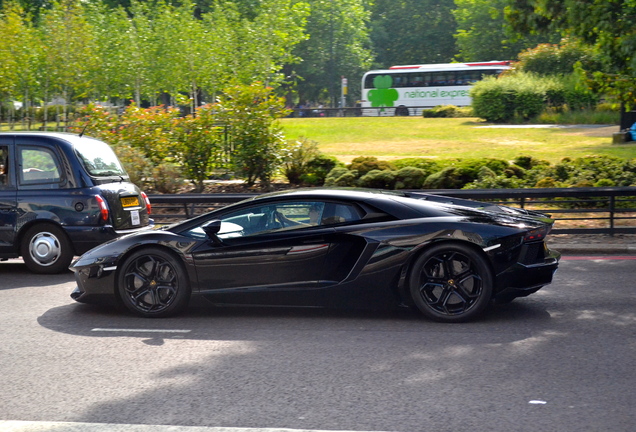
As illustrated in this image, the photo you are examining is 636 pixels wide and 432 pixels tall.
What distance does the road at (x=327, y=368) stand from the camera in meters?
4.57

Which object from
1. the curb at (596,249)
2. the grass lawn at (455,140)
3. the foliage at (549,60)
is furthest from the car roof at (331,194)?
the foliage at (549,60)

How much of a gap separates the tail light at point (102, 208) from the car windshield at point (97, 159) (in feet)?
1.27

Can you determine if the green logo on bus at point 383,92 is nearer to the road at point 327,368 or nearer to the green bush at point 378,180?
the green bush at point 378,180

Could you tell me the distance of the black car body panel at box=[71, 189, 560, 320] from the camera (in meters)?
6.63

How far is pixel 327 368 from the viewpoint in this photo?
556cm

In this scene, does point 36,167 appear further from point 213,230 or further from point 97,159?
point 213,230

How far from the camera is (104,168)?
1010 centimetres

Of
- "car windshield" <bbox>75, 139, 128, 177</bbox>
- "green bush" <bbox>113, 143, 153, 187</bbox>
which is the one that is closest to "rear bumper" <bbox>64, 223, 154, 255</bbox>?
"car windshield" <bbox>75, 139, 128, 177</bbox>

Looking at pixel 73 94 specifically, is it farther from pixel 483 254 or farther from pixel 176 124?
pixel 483 254

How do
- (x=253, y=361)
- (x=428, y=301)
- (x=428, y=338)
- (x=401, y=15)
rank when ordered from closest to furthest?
1. (x=253, y=361)
2. (x=428, y=338)
3. (x=428, y=301)
4. (x=401, y=15)

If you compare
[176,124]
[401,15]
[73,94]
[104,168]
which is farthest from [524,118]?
[401,15]

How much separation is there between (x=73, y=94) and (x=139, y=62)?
344 cm

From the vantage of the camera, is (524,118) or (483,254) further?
(524,118)

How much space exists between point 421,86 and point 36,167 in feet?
174
